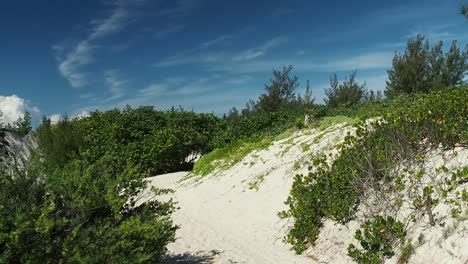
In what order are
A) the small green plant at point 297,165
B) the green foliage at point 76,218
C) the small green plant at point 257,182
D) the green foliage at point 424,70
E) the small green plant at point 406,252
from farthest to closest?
the green foliage at point 424,70 → the small green plant at point 257,182 → the small green plant at point 297,165 → the small green plant at point 406,252 → the green foliage at point 76,218

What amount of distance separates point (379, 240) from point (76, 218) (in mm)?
4058

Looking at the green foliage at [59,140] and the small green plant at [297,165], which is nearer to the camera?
the small green plant at [297,165]

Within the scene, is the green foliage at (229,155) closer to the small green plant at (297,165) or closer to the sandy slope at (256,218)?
the sandy slope at (256,218)

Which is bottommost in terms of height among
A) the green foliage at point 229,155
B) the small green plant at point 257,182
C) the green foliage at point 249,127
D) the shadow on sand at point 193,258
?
the shadow on sand at point 193,258

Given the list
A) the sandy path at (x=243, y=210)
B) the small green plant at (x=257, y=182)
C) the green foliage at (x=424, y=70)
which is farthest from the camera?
the green foliage at (x=424, y=70)

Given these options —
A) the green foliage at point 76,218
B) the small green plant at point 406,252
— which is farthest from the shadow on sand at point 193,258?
the small green plant at point 406,252

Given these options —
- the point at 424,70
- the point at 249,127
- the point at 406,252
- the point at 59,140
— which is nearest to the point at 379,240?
the point at 406,252

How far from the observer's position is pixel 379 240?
555cm

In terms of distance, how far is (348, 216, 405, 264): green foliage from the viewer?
18.0 ft

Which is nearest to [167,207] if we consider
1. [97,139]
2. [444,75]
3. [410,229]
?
[410,229]

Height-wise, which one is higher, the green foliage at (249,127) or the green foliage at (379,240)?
the green foliage at (249,127)

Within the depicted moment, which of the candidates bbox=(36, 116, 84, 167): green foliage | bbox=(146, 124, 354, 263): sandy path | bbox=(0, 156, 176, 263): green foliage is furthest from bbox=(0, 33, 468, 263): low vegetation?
bbox=(36, 116, 84, 167): green foliage

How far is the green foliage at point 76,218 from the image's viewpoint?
425 cm

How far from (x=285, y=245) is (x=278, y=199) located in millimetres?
2244
